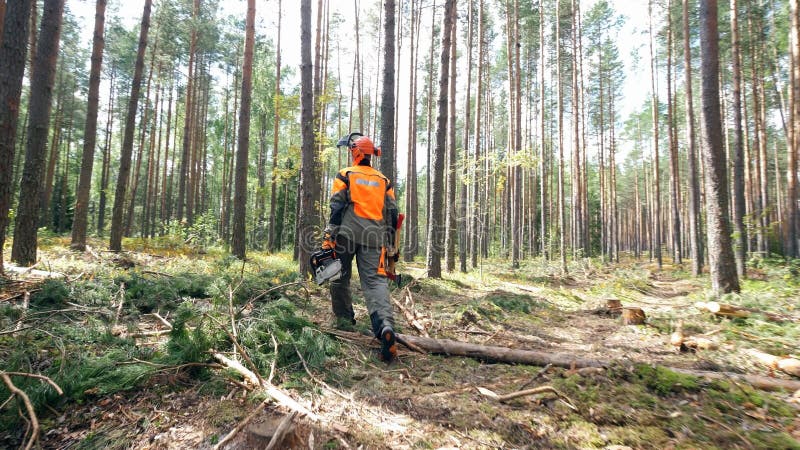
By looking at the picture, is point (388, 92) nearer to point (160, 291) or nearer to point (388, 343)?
point (160, 291)

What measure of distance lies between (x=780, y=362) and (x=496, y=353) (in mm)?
3001

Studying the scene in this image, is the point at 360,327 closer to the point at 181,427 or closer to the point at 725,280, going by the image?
the point at 181,427

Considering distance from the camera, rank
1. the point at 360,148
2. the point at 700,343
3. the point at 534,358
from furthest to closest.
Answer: the point at 700,343, the point at 360,148, the point at 534,358

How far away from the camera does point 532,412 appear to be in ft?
9.40

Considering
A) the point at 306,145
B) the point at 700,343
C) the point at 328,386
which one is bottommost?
the point at 700,343

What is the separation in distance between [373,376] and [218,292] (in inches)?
74.5

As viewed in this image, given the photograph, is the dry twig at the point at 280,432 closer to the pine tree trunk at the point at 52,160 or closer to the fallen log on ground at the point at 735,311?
the fallen log on ground at the point at 735,311

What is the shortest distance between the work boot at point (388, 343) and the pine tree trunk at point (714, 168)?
25.7ft

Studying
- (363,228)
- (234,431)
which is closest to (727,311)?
(363,228)

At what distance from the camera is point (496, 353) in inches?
160

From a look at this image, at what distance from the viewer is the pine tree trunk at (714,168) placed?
24.5 ft

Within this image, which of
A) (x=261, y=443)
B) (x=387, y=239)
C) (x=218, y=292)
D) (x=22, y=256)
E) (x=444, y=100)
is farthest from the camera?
(x=444, y=100)

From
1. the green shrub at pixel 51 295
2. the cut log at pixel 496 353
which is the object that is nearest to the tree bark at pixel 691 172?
the cut log at pixel 496 353

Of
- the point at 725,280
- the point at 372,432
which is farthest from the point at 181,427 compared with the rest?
the point at 725,280
